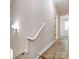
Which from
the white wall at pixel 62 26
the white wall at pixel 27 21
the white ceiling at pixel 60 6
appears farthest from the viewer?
the white wall at pixel 62 26

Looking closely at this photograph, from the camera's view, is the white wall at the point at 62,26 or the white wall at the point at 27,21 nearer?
the white wall at the point at 27,21

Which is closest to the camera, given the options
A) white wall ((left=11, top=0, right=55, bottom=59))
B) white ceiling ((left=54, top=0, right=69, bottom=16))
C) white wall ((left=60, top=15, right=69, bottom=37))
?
white wall ((left=11, top=0, right=55, bottom=59))

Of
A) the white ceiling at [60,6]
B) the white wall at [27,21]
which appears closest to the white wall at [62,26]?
the white ceiling at [60,6]

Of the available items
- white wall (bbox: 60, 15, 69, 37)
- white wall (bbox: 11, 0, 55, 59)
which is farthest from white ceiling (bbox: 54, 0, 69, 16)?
white wall (bbox: 11, 0, 55, 59)

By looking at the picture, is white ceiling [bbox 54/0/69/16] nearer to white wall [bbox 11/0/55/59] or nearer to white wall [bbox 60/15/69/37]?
white wall [bbox 60/15/69/37]

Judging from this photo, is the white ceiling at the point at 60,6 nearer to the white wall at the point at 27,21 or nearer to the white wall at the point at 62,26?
the white wall at the point at 62,26

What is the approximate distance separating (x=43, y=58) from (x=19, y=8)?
5.43 ft

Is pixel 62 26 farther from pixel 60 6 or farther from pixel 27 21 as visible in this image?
pixel 27 21

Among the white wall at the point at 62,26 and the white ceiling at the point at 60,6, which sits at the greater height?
the white ceiling at the point at 60,6

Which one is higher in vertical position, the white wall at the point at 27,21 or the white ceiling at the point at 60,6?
the white ceiling at the point at 60,6

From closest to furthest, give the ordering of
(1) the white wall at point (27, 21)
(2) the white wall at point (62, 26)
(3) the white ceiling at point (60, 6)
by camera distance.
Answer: (1) the white wall at point (27, 21), (3) the white ceiling at point (60, 6), (2) the white wall at point (62, 26)
